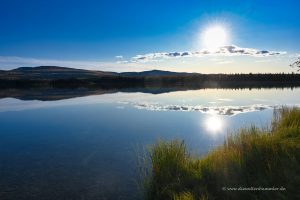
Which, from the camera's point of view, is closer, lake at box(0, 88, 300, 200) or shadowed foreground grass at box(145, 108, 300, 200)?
shadowed foreground grass at box(145, 108, 300, 200)

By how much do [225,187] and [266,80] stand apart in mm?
97285

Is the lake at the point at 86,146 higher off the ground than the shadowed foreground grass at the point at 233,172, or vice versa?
the shadowed foreground grass at the point at 233,172

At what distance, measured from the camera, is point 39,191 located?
827 centimetres

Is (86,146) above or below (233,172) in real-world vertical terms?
below

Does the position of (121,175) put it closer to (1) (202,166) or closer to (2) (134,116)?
(1) (202,166)

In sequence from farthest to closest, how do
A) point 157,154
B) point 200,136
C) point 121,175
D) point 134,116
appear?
point 134,116 → point 200,136 → point 121,175 → point 157,154

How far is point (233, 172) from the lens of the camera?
25.4 feet

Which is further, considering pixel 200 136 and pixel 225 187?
pixel 200 136

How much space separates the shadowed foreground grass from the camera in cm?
685

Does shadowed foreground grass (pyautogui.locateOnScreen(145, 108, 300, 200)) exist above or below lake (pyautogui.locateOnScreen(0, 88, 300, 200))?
above

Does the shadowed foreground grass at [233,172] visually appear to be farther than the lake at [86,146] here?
No

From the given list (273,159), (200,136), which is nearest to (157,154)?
(273,159)

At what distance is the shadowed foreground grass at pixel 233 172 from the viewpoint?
22.5ft

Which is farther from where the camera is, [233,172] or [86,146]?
[86,146]
